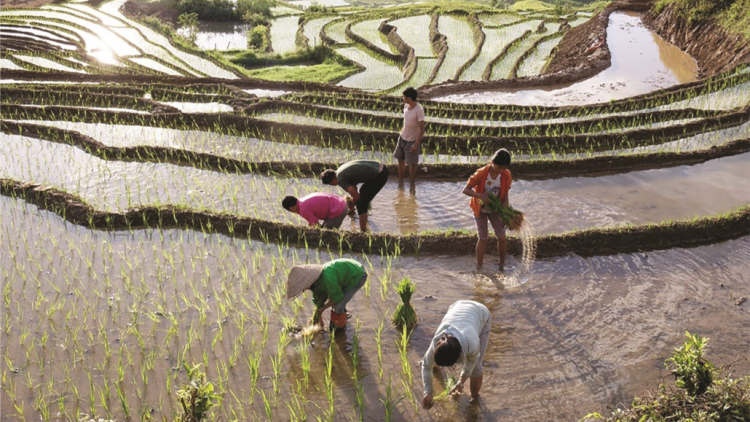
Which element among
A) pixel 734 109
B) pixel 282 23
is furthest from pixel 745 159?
pixel 282 23

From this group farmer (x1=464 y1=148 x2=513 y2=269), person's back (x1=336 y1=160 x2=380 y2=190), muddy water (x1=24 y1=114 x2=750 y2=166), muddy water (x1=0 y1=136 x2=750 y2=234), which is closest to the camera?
farmer (x1=464 y1=148 x2=513 y2=269)

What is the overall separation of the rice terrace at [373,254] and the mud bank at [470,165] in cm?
3

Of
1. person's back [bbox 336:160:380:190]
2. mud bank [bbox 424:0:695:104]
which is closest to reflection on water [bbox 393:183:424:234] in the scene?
person's back [bbox 336:160:380:190]

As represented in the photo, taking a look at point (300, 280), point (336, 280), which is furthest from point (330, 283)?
point (300, 280)

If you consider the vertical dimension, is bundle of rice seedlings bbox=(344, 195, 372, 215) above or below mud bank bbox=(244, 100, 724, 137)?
below

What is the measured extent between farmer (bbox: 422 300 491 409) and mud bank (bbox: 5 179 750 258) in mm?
2188

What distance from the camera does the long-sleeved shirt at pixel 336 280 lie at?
435 centimetres

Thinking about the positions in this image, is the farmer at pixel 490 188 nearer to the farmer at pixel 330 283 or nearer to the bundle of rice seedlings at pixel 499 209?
the bundle of rice seedlings at pixel 499 209

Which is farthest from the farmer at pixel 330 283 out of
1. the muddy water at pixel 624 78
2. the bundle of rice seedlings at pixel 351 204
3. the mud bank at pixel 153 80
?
the mud bank at pixel 153 80

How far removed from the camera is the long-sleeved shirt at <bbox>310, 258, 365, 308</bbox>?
4.35 meters

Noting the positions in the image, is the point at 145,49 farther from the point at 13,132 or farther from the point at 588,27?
the point at 588,27

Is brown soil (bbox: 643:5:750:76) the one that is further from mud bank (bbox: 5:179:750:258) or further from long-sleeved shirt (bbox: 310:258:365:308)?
long-sleeved shirt (bbox: 310:258:365:308)

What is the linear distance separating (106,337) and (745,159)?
25.7 feet

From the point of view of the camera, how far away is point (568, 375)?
4.34 meters
